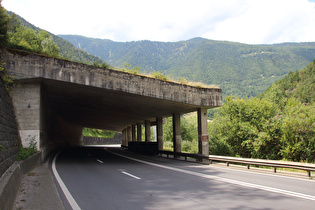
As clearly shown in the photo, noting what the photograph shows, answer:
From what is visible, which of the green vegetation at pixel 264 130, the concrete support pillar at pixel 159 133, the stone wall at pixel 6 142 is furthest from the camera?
the concrete support pillar at pixel 159 133

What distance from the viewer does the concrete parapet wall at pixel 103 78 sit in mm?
15586

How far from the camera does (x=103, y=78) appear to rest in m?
16.8

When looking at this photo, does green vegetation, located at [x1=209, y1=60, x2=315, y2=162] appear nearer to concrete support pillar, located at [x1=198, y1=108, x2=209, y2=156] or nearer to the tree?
concrete support pillar, located at [x1=198, y1=108, x2=209, y2=156]

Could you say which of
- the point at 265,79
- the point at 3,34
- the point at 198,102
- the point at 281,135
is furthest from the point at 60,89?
the point at 265,79

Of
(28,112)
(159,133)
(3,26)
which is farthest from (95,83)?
(159,133)

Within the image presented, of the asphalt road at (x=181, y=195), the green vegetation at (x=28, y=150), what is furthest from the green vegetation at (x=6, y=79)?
the asphalt road at (x=181, y=195)

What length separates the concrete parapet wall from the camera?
15.6 meters

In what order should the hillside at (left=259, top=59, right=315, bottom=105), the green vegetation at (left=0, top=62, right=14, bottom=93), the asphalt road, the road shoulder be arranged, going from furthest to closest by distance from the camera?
the hillside at (left=259, top=59, right=315, bottom=105) → the green vegetation at (left=0, top=62, right=14, bottom=93) → the road shoulder → the asphalt road

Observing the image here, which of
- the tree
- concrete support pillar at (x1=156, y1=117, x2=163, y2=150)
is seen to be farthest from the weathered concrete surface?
concrete support pillar at (x1=156, y1=117, x2=163, y2=150)

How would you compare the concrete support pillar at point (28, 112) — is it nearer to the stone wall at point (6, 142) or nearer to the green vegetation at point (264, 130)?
the stone wall at point (6, 142)

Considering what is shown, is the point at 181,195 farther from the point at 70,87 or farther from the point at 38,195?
the point at 70,87

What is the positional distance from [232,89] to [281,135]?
147m

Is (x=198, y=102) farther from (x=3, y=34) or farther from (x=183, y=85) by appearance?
(x=3, y=34)

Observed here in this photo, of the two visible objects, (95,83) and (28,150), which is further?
(95,83)
